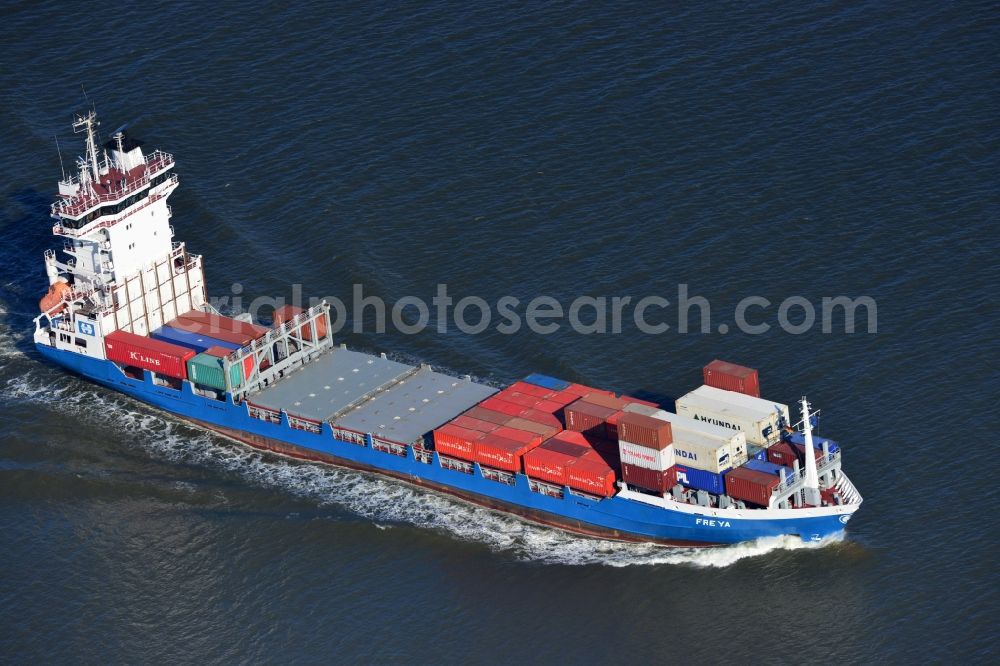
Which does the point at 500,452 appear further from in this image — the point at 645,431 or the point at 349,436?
the point at 349,436

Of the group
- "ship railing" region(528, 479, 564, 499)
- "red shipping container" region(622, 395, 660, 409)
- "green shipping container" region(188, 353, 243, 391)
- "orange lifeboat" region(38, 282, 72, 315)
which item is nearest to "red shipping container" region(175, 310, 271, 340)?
"green shipping container" region(188, 353, 243, 391)

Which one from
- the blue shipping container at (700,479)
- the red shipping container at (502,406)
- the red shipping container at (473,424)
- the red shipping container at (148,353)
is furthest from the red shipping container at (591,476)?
the red shipping container at (148,353)

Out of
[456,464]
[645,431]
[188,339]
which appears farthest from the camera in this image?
[188,339]

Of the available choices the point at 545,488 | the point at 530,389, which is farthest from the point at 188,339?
the point at 545,488

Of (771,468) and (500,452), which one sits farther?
(500,452)

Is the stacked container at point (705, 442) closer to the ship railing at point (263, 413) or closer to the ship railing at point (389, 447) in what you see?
the ship railing at point (389, 447)

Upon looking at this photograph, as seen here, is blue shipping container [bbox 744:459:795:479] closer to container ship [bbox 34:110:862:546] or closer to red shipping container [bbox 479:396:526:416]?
container ship [bbox 34:110:862:546]
